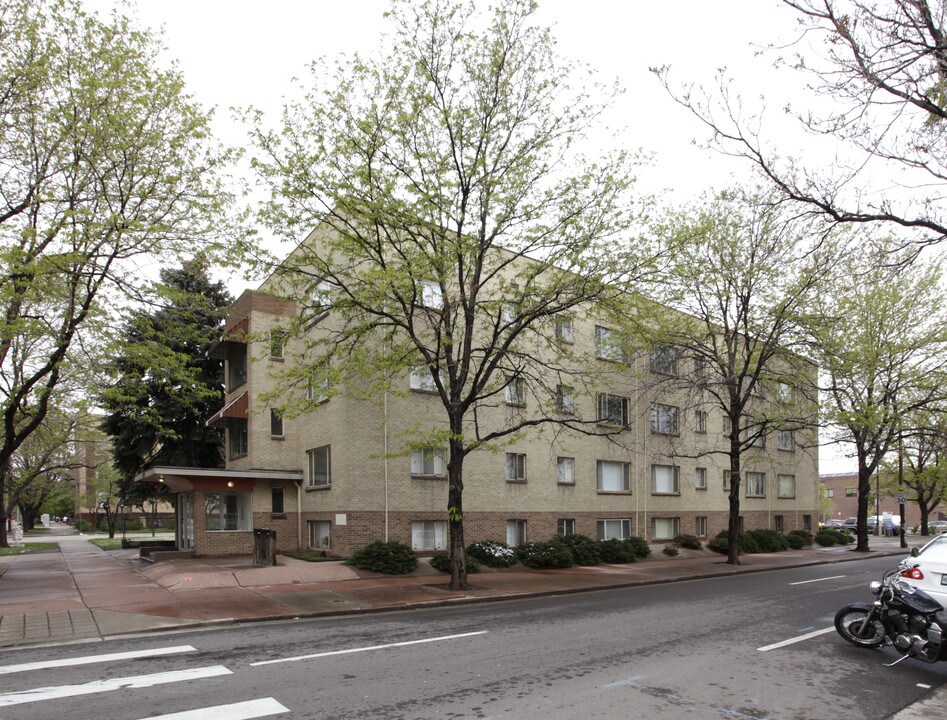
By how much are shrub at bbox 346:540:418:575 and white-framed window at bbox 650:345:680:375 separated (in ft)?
36.8

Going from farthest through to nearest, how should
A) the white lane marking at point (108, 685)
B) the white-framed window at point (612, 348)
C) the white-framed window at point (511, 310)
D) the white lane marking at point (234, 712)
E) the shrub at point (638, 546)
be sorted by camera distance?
the shrub at point (638, 546), the white-framed window at point (612, 348), the white-framed window at point (511, 310), the white lane marking at point (108, 685), the white lane marking at point (234, 712)

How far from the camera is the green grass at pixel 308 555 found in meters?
20.1

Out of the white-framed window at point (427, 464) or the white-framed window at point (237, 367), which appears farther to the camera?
the white-framed window at point (237, 367)

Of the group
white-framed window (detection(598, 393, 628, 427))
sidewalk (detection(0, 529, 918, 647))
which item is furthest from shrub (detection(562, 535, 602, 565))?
white-framed window (detection(598, 393, 628, 427))

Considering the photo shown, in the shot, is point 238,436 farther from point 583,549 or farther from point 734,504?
point 734,504

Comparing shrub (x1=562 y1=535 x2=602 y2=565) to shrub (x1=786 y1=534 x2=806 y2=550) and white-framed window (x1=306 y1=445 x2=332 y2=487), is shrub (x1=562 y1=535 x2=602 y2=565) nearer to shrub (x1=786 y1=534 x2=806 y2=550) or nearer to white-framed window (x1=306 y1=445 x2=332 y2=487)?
white-framed window (x1=306 y1=445 x2=332 y2=487)

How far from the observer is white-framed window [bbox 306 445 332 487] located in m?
21.8

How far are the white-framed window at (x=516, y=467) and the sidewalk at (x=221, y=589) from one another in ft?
12.2

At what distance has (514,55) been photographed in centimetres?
1634

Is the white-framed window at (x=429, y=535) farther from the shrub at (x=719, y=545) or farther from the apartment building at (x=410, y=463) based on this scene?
the shrub at (x=719, y=545)

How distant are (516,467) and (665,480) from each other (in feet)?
31.7

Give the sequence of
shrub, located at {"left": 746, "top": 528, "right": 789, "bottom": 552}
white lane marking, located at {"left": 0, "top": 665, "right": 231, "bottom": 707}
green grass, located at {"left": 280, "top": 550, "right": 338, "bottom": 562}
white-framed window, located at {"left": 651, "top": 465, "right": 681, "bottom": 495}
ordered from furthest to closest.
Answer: shrub, located at {"left": 746, "top": 528, "right": 789, "bottom": 552}, white-framed window, located at {"left": 651, "top": 465, "right": 681, "bottom": 495}, green grass, located at {"left": 280, "top": 550, "right": 338, "bottom": 562}, white lane marking, located at {"left": 0, "top": 665, "right": 231, "bottom": 707}

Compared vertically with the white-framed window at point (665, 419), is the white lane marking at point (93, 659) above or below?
below

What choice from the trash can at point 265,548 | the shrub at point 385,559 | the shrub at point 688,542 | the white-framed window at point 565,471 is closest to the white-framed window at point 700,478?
the shrub at point 688,542
